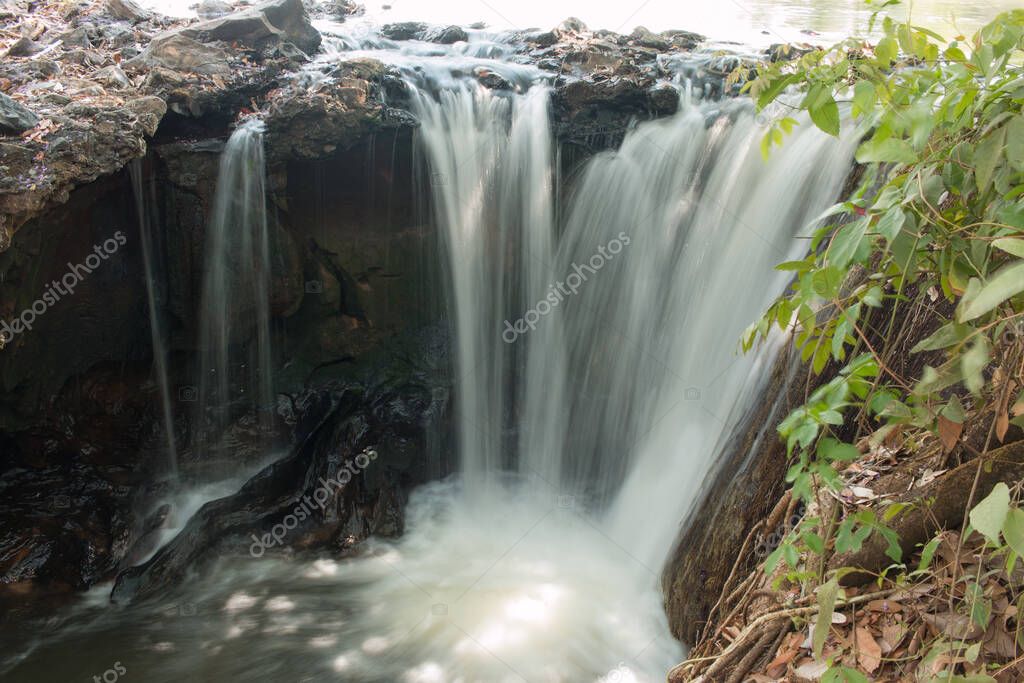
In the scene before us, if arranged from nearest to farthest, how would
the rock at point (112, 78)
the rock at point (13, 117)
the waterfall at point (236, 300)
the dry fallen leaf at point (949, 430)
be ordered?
the dry fallen leaf at point (949, 430), the rock at point (13, 117), the rock at point (112, 78), the waterfall at point (236, 300)

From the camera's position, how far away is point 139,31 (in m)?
6.07

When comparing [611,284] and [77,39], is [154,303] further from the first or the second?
[611,284]

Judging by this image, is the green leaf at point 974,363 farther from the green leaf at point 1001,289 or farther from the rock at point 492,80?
the rock at point 492,80

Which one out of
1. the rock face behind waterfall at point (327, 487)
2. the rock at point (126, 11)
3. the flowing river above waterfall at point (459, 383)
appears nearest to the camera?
the flowing river above waterfall at point (459, 383)

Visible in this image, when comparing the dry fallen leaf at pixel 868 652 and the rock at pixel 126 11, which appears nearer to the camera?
the dry fallen leaf at pixel 868 652

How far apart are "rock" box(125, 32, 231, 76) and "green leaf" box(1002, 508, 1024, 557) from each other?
5358 millimetres

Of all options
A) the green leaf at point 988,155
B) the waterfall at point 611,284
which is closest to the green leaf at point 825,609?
the green leaf at point 988,155

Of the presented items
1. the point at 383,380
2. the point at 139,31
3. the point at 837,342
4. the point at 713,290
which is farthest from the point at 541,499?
the point at 139,31

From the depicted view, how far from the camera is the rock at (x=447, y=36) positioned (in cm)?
689

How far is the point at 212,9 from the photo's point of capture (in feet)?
22.3

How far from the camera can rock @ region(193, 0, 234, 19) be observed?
6.61 m

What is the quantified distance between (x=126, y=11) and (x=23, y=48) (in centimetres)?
127

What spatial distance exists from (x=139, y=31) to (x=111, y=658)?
453 cm

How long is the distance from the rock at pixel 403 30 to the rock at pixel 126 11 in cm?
196
